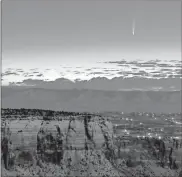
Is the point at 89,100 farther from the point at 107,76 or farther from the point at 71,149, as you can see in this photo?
the point at 71,149

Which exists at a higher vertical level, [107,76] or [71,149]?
[107,76]

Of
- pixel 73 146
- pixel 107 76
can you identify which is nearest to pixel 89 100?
pixel 107 76

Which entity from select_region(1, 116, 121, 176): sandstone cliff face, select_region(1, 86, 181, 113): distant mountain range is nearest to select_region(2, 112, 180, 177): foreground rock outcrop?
select_region(1, 116, 121, 176): sandstone cliff face

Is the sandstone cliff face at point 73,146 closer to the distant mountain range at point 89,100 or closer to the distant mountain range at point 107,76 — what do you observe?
the distant mountain range at point 89,100

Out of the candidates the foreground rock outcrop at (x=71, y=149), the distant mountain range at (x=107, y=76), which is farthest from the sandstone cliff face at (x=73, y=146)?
the distant mountain range at (x=107, y=76)

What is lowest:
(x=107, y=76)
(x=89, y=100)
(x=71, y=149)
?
(x=71, y=149)

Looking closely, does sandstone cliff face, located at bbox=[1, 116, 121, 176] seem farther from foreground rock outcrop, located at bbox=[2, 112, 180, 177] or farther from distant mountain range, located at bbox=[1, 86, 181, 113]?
distant mountain range, located at bbox=[1, 86, 181, 113]

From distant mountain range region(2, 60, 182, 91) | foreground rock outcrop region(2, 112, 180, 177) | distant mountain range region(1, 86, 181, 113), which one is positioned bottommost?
foreground rock outcrop region(2, 112, 180, 177)

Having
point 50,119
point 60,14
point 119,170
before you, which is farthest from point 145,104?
point 60,14

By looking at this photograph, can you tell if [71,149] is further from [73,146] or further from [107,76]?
[107,76]

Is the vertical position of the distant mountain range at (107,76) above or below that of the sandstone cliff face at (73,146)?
above

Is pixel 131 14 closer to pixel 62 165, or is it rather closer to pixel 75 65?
pixel 75 65
